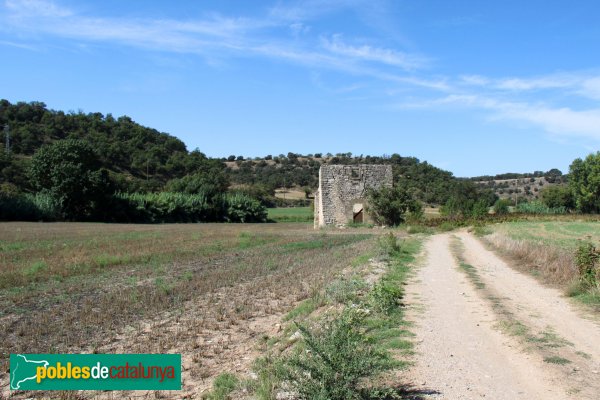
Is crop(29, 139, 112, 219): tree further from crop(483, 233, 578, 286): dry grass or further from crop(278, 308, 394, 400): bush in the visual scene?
crop(278, 308, 394, 400): bush

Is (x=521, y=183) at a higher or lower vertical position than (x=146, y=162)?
lower

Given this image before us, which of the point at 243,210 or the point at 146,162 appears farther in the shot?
the point at 146,162

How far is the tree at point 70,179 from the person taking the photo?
5747 centimetres

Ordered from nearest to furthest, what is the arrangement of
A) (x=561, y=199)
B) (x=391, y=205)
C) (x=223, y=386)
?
1. (x=223, y=386)
2. (x=391, y=205)
3. (x=561, y=199)

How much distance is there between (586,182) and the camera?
272 ft

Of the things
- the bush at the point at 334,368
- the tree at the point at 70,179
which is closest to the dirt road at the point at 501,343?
the bush at the point at 334,368

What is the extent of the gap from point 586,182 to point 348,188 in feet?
193

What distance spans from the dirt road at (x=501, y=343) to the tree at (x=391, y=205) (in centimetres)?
2667

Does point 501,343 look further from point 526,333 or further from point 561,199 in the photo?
point 561,199

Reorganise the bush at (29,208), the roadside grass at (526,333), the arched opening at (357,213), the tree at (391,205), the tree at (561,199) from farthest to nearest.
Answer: the tree at (561,199) < the bush at (29,208) < the arched opening at (357,213) < the tree at (391,205) < the roadside grass at (526,333)

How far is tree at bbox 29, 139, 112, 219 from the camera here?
5747 centimetres

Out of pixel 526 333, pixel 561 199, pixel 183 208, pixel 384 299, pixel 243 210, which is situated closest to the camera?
pixel 526 333

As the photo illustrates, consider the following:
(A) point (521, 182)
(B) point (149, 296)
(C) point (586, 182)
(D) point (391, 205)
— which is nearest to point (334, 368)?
(B) point (149, 296)

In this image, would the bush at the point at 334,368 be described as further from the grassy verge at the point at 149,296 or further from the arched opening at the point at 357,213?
the arched opening at the point at 357,213
